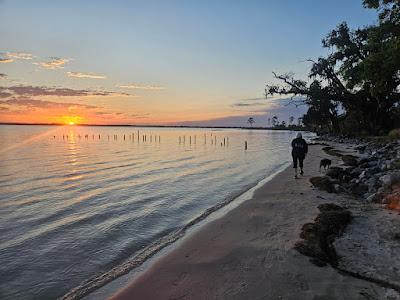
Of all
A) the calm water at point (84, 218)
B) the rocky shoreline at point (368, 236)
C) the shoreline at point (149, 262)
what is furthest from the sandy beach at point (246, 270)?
the calm water at point (84, 218)

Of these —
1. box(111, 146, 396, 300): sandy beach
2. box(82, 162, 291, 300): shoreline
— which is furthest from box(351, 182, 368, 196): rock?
box(82, 162, 291, 300): shoreline

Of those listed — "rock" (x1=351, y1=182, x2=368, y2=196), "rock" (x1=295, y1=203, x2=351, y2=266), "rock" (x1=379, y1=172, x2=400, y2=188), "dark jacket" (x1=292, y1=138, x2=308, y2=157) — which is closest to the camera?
"rock" (x1=295, y1=203, x2=351, y2=266)

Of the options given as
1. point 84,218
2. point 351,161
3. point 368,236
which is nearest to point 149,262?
point 368,236

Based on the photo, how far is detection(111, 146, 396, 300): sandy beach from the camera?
19.2 feet

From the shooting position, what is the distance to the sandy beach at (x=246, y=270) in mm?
5855

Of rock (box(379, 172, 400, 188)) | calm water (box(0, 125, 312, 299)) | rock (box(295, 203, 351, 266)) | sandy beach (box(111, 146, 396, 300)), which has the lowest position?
calm water (box(0, 125, 312, 299))

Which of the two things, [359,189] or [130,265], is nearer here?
[130,265]

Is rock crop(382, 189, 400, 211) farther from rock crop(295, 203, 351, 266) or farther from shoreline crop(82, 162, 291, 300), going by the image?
shoreline crop(82, 162, 291, 300)

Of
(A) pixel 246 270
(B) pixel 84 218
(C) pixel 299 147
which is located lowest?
(B) pixel 84 218

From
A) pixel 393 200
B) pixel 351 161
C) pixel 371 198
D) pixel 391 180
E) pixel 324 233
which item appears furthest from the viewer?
pixel 351 161

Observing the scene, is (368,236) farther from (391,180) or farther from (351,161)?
(351,161)

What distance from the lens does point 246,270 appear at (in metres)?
6.89

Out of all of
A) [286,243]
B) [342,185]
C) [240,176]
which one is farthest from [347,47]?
[286,243]

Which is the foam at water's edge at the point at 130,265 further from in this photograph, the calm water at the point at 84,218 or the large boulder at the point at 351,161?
the large boulder at the point at 351,161
